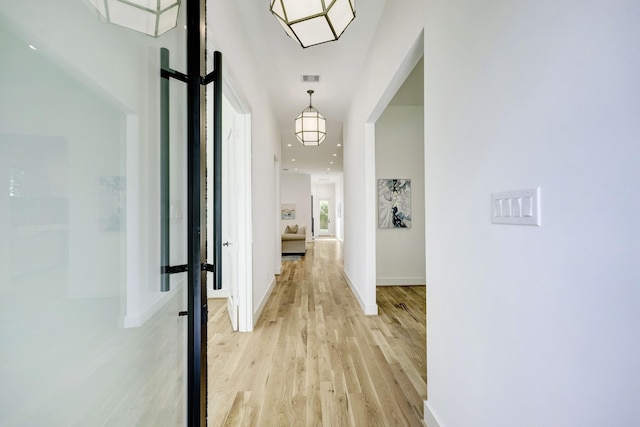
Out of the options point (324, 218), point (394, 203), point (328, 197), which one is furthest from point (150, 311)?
point (324, 218)

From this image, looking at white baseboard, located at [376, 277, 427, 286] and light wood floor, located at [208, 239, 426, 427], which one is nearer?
light wood floor, located at [208, 239, 426, 427]

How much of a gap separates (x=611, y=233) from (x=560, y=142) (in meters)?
0.28

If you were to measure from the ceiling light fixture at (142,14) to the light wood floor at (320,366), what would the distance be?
1949 millimetres

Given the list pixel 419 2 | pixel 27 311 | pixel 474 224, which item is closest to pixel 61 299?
pixel 27 311

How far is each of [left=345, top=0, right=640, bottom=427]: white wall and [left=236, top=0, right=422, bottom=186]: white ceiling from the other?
64.0 inches

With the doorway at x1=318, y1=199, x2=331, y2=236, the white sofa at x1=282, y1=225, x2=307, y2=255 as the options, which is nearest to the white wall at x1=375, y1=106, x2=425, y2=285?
the white sofa at x1=282, y1=225, x2=307, y2=255

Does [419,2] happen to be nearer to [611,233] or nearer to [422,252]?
[611,233]

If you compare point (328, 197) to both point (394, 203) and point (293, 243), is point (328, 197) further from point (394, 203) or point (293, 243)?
point (394, 203)

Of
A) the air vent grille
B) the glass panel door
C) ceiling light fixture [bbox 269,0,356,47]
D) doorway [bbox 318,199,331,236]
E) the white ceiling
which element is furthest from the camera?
doorway [bbox 318,199,331,236]

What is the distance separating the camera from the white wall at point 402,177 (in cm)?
491

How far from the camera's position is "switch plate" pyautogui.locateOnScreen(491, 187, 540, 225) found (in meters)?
0.87

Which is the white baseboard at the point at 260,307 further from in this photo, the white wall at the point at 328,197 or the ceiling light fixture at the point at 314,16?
the white wall at the point at 328,197

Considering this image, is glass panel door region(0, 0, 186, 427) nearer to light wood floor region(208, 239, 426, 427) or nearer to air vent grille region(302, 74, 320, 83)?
light wood floor region(208, 239, 426, 427)

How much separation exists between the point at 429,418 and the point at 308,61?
3.59 m
